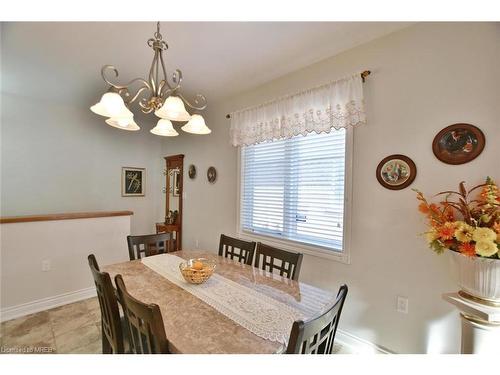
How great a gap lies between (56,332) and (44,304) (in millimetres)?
608

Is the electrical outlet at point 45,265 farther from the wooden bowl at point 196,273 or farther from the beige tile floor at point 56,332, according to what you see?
the wooden bowl at point 196,273

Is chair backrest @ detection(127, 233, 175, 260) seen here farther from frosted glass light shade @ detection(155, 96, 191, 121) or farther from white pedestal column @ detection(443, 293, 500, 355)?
white pedestal column @ detection(443, 293, 500, 355)

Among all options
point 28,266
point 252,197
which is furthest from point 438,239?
point 28,266

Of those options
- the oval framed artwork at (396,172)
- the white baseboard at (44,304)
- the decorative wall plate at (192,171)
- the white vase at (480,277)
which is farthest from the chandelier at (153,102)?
the white baseboard at (44,304)

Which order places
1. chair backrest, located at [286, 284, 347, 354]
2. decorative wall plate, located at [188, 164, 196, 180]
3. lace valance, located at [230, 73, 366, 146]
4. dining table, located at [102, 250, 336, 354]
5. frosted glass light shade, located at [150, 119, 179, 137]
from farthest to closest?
decorative wall plate, located at [188, 164, 196, 180] < lace valance, located at [230, 73, 366, 146] < frosted glass light shade, located at [150, 119, 179, 137] < dining table, located at [102, 250, 336, 354] < chair backrest, located at [286, 284, 347, 354]

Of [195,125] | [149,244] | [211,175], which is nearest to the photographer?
[195,125]

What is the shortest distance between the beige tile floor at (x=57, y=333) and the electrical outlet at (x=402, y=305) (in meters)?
→ 0.57

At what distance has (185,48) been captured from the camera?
1877 mm

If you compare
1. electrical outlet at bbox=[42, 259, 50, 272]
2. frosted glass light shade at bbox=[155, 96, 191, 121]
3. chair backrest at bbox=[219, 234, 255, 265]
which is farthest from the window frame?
electrical outlet at bbox=[42, 259, 50, 272]

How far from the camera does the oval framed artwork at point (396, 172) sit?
5.20ft

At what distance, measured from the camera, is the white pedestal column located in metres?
1.09

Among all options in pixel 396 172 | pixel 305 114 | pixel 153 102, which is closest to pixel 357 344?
pixel 396 172

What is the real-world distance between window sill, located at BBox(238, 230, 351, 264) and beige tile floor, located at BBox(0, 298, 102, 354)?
65.4 inches

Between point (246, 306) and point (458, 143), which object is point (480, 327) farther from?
point (246, 306)
